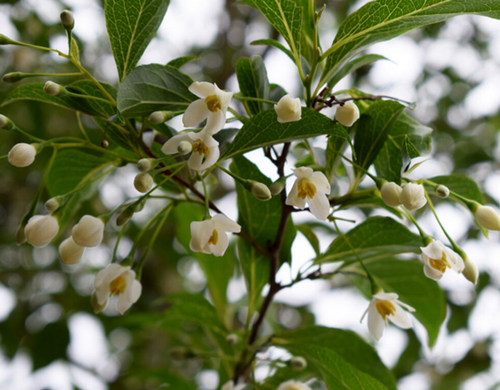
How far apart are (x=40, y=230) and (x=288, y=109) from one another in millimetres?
479

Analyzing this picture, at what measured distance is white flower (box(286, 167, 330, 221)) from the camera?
766 millimetres

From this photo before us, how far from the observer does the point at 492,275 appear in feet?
8.24

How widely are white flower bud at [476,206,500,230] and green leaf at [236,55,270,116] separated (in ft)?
1.44

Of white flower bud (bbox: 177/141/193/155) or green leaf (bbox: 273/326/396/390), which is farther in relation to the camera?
green leaf (bbox: 273/326/396/390)

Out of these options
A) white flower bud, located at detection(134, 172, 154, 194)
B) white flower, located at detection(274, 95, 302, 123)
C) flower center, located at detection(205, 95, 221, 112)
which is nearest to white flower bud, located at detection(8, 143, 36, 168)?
white flower bud, located at detection(134, 172, 154, 194)

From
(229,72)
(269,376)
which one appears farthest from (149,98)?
(229,72)

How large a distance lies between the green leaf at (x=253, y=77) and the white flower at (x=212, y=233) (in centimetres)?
24

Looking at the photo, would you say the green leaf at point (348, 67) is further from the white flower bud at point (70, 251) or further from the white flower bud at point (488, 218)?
the white flower bud at point (70, 251)

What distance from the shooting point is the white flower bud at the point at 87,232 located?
759 mm

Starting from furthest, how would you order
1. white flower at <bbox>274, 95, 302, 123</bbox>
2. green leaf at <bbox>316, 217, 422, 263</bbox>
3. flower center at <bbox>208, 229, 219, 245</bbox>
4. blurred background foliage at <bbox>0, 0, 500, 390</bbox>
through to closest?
blurred background foliage at <bbox>0, 0, 500, 390</bbox>
green leaf at <bbox>316, 217, 422, 263</bbox>
flower center at <bbox>208, 229, 219, 245</bbox>
white flower at <bbox>274, 95, 302, 123</bbox>


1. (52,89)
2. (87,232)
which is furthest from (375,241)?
(52,89)

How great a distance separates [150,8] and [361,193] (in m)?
0.51

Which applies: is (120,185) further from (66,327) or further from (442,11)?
(442,11)

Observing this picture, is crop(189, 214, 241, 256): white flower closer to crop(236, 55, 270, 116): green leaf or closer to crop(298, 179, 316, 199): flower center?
crop(298, 179, 316, 199): flower center
